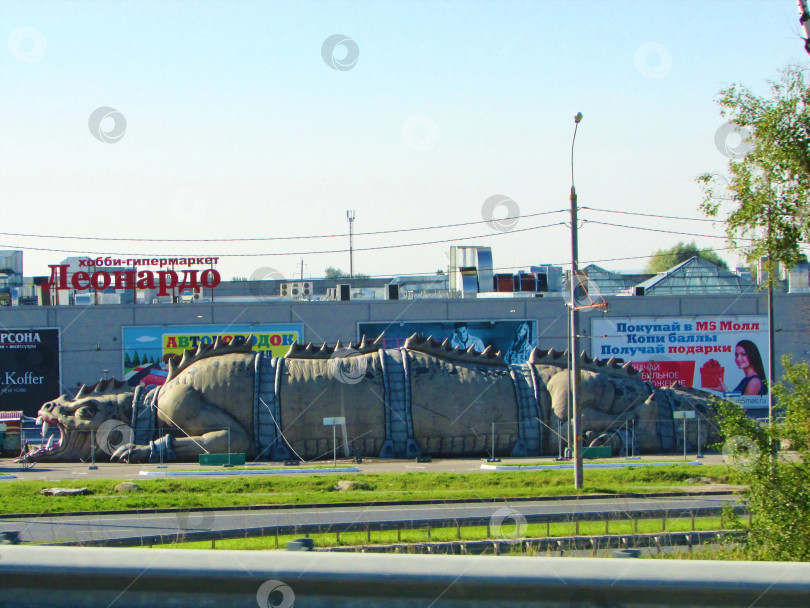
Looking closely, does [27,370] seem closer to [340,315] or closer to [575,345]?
[340,315]

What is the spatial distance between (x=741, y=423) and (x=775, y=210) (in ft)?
21.4

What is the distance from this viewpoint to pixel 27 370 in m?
45.2

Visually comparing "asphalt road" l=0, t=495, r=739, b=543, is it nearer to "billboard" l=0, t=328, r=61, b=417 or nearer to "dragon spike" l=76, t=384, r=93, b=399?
"dragon spike" l=76, t=384, r=93, b=399

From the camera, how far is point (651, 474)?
25094 mm

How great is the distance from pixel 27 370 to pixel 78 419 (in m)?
18.0

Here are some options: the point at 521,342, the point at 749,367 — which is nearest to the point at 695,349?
the point at 749,367

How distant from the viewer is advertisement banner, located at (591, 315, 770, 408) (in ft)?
161

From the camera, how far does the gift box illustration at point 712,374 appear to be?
4922cm

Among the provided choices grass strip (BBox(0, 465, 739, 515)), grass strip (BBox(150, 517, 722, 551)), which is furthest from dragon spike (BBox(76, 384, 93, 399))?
grass strip (BBox(150, 517, 722, 551))

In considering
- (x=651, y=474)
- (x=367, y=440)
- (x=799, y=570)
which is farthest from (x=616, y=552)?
(x=367, y=440)

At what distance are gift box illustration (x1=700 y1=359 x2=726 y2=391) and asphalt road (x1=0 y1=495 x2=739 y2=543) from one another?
28768 mm

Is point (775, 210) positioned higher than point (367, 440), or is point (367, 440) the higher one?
point (775, 210)

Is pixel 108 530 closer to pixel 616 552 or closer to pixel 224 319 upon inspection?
pixel 616 552

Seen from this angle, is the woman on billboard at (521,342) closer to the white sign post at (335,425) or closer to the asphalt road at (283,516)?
the white sign post at (335,425)
